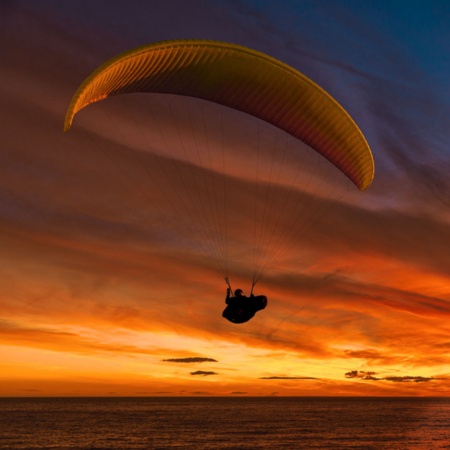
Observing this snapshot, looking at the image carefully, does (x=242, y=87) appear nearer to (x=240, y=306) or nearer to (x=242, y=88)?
(x=242, y=88)

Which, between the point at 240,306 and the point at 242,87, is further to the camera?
the point at 242,87

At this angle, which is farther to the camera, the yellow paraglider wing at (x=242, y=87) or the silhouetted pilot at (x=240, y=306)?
the silhouetted pilot at (x=240, y=306)

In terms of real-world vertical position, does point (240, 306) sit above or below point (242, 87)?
below

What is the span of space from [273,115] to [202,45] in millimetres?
4103

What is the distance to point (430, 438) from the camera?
7012 centimetres

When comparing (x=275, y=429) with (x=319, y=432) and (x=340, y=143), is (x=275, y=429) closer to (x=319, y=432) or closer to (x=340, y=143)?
(x=319, y=432)

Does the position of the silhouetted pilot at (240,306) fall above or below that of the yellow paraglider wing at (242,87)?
below

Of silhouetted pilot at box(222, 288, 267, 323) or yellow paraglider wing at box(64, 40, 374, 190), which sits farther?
silhouetted pilot at box(222, 288, 267, 323)

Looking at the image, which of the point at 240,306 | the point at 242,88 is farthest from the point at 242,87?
the point at 240,306

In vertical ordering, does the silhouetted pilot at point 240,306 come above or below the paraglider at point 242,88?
below

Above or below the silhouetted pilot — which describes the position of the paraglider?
above

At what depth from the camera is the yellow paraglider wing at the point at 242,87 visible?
16.2m

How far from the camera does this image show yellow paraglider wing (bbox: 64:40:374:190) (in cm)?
1623

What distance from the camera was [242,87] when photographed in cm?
1856
